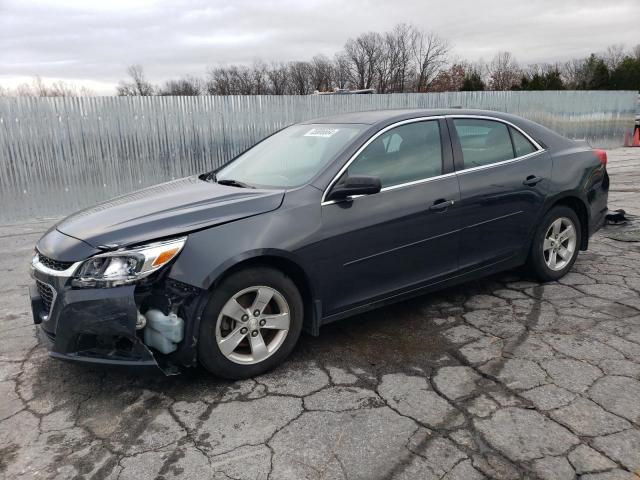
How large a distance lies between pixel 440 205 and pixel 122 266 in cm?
219

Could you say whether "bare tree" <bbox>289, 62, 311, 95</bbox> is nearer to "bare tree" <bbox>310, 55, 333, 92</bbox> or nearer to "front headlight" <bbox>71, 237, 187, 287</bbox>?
"bare tree" <bbox>310, 55, 333, 92</bbox>

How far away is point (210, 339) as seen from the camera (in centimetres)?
296

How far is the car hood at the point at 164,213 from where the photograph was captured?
2953 mm

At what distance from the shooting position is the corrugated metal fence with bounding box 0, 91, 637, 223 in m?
9.10

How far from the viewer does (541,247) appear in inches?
179

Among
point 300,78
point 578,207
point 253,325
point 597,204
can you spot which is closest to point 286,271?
point 253,325

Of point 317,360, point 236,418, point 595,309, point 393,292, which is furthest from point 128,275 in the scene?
point 595,309

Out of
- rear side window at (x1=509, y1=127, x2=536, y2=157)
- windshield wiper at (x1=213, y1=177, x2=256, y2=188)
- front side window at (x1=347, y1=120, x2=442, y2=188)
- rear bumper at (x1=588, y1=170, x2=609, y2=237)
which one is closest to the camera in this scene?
front side window at (x1=347, y1=120, x2=442, y2=188)

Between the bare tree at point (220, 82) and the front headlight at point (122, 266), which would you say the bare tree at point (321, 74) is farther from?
the front headlight at point (122, 266)

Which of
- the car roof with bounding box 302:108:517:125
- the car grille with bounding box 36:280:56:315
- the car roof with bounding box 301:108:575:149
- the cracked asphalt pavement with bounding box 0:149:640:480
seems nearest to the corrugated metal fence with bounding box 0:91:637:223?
the cracked asphalt pavement with bounding box 0:149:640:480

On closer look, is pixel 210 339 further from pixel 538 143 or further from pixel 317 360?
pixel 538 143

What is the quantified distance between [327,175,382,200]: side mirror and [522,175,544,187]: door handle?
1605 mm

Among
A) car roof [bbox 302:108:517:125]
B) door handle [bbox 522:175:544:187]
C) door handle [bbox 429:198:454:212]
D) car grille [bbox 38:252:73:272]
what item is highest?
car roof [bbox 302:108:517:125]

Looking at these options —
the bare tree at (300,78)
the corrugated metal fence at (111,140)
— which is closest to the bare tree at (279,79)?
the bare tree at (300,78)
